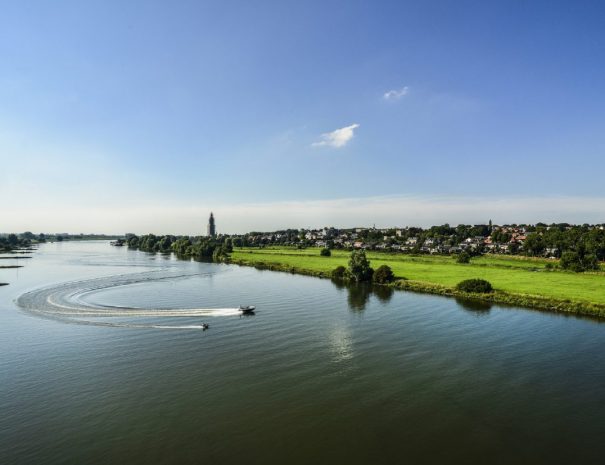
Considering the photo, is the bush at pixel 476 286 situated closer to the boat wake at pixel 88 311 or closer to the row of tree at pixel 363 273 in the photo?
the row of tree at pixel 363 273

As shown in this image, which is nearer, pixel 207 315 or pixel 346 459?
pixel 346 459

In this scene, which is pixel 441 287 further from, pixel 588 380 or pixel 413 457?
pixel 413 457

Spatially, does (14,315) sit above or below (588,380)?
above

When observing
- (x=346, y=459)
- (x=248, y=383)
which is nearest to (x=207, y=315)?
(x=248, y=383)

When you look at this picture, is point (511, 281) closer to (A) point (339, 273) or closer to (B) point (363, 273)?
(B) point (363, 273)

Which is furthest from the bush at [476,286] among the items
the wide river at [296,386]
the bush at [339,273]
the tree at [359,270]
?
the bush at [339,273]

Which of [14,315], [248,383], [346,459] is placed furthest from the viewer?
[14,315]

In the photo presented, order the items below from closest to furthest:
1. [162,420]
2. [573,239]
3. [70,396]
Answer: [162,420] < [70,396] < [573,239]
